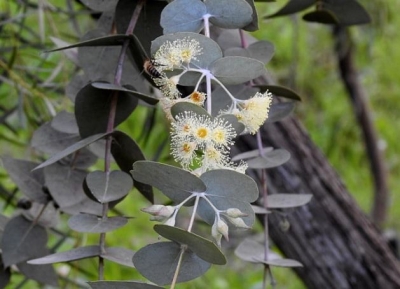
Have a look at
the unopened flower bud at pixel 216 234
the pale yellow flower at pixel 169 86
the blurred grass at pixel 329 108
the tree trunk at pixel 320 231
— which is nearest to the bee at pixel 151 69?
the pale yellow flower at pixel 169 86

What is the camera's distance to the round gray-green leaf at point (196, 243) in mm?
363

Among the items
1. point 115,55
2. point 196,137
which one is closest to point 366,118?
point 115,55

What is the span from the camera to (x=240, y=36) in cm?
59

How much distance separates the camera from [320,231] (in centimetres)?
101

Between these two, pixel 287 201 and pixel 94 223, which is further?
pixel 287 201

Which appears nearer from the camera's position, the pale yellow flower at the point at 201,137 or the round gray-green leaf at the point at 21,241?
the pale yellow flower at the point at 201,137

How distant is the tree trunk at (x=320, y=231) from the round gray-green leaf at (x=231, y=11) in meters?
0.54

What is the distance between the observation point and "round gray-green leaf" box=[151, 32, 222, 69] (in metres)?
0.41

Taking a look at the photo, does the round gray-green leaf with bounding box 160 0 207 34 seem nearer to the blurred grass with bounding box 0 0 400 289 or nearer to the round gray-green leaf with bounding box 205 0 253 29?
the round gray-green leaf with bounding box 205 0 253 29

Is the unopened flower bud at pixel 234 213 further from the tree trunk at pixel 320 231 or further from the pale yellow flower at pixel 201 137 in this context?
the tree trunk at pixel 320 231

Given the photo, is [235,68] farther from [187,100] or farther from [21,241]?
[21,241]

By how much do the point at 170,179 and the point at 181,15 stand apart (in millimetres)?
113

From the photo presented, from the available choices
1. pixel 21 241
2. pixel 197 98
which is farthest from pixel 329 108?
pixel 197 98

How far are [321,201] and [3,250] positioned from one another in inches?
22.9
